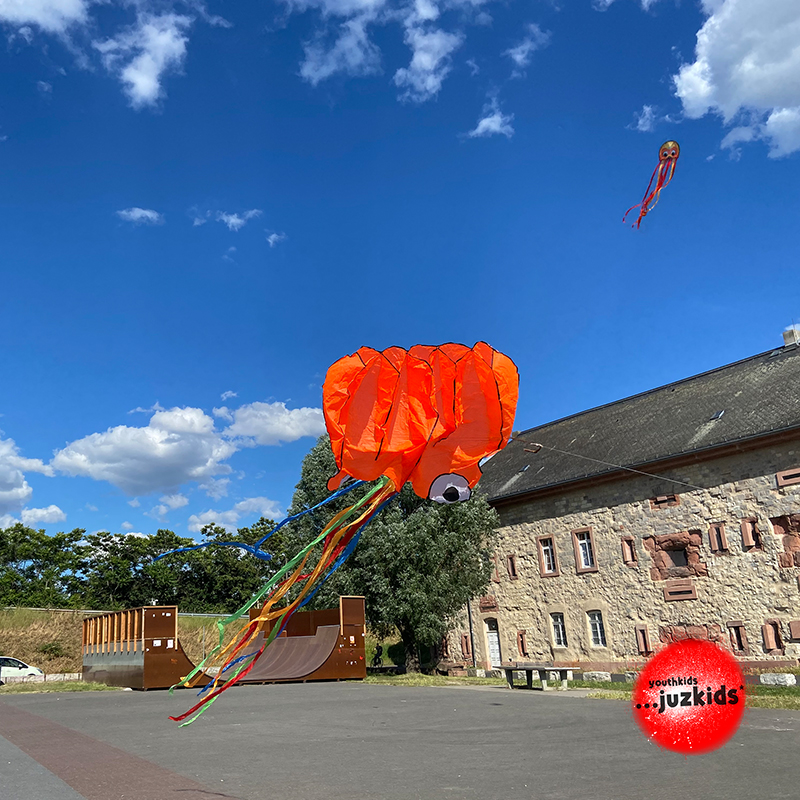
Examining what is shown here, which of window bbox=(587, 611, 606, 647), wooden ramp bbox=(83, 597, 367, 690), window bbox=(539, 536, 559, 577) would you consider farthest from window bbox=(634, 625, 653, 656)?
wooden ramp bbox=(83, 597, 367, 690)

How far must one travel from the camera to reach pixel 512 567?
24578 mm

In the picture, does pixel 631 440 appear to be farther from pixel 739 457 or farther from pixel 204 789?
pixel 204 789

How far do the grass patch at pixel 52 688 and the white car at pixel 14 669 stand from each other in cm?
165

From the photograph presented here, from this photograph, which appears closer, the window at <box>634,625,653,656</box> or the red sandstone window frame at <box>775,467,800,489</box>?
the red sandstone window frame at <box>775,467,800,489</box>

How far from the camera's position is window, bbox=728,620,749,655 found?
59.8ft

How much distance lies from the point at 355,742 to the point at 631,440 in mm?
16170

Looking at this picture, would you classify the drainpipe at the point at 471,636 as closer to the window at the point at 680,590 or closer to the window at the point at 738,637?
the window at the point at 680,590

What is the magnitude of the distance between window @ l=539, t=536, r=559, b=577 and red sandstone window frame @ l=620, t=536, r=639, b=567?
8.87ft

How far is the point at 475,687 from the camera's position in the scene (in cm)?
1853

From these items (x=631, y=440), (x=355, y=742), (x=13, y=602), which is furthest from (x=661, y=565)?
(x=13, y=602)

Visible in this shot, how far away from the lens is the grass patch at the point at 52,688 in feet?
70.0

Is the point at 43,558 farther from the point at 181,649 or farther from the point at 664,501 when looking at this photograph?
the point at 664,501

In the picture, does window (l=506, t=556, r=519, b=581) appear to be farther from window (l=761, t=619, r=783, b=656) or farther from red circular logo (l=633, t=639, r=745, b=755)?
red circular logo (l=633, t=639, r=745, b=755)

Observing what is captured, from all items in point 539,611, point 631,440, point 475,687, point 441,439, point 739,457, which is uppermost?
point 631,440
